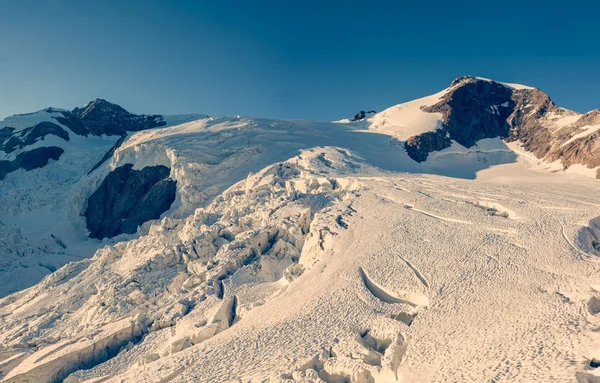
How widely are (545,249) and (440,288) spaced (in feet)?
27.1

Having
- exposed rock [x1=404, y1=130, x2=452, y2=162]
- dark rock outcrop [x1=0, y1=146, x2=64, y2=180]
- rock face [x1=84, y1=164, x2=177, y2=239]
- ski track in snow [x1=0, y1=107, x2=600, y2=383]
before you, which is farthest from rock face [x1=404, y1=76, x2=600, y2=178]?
dark rock outcrop [x1=0, y1=146, x2=64, y2=180]

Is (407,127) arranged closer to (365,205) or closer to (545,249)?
(365,205)

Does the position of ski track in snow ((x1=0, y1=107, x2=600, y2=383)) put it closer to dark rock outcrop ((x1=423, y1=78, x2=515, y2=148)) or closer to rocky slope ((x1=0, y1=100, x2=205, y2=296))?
rocky slope ((x1=0, y1=100, x2=205, y2=296))

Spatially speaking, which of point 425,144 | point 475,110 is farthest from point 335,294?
point 475,110

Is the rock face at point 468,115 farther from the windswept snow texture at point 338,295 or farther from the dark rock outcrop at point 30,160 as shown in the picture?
the dark rock outcrop at point 30,160

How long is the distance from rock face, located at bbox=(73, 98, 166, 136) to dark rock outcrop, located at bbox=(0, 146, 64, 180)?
2146cm

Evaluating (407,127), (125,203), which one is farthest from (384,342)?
(407,127)

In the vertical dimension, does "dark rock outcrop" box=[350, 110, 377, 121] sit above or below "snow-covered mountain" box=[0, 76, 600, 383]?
above

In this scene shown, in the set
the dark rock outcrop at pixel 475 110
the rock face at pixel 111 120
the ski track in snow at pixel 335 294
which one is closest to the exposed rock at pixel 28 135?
the rock face at pixel 111 120

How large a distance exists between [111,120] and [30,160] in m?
33.2

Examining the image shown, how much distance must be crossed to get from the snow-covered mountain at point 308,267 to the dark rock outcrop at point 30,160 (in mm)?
14287

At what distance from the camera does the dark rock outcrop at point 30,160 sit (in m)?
81.1

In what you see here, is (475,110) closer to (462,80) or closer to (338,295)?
(462,80)

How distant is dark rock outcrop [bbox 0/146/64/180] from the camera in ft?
266
